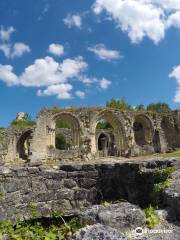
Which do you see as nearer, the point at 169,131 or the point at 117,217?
the point at 117,217

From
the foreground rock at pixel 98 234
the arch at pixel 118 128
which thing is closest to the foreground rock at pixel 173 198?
the foreground rock at pixel 98 234

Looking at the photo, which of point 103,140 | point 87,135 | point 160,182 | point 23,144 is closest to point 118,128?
point 87,135

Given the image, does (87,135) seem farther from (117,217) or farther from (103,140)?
(117,217)

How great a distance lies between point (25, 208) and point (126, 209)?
2483 millimetres

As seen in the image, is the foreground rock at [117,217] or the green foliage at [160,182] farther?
the green foliage at [160,182]

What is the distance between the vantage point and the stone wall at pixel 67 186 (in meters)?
5.13

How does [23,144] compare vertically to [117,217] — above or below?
above

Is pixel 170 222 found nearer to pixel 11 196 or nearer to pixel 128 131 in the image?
pixel 11 196

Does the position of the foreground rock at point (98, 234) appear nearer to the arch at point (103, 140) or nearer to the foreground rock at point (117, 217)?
the foreground rock at point (117, 217)

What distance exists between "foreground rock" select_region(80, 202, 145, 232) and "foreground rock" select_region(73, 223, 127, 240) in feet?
0.96

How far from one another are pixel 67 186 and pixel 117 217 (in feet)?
8.28

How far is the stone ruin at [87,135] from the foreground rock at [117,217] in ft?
75.0

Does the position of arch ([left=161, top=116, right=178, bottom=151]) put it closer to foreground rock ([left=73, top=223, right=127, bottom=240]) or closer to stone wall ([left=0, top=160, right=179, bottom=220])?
stone wall ([left=0, top=160, right=179, bottom=220])

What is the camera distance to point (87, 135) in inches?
1109
